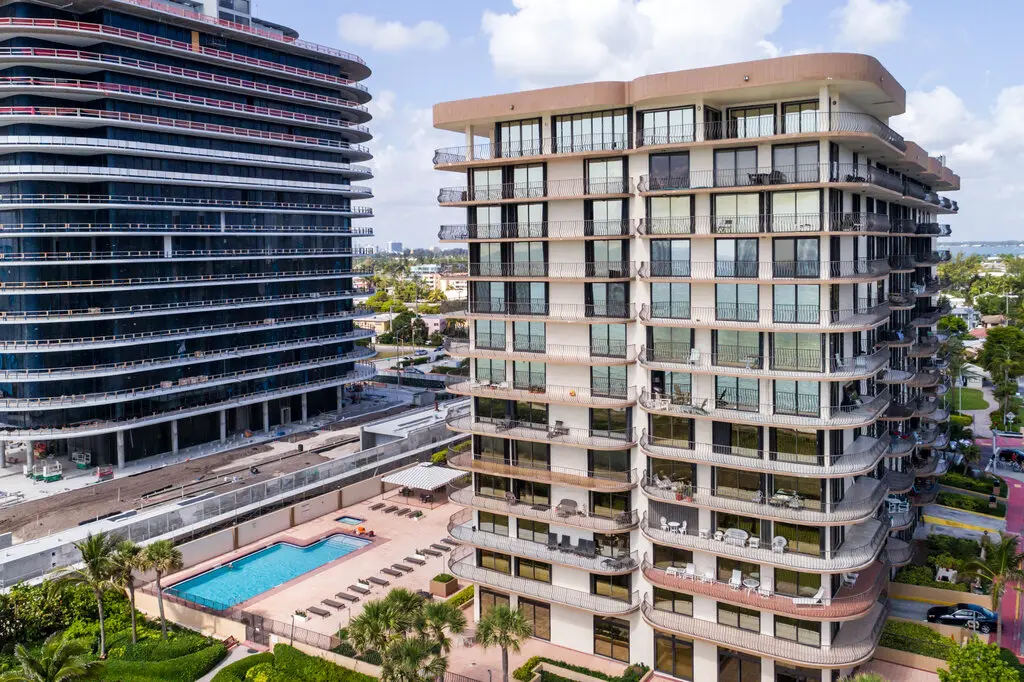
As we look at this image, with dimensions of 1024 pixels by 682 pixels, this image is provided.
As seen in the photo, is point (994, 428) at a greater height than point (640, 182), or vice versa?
point (640, 182)

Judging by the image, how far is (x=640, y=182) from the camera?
1606 inches

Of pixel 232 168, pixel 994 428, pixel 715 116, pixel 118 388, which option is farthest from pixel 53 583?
pixel 994 428

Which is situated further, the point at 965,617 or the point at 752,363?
the point at 965,617

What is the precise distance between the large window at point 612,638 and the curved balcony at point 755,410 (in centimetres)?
1213

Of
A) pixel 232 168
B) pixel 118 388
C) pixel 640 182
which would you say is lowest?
pixel 118 388

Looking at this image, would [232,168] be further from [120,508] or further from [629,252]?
[629,252]

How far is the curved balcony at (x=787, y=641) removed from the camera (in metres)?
36.9

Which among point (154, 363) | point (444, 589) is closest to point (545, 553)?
point (444, 589)

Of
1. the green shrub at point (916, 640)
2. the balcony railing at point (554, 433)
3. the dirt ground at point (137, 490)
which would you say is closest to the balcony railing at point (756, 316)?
the balcony railing at point (554, 433)

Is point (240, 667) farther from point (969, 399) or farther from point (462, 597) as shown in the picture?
point (969, 399)

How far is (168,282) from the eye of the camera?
80750 millimetres

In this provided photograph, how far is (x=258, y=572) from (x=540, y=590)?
79.9 feet

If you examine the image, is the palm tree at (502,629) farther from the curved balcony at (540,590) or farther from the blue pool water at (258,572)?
the blue pool water at (258,572)

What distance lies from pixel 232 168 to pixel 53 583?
174 ft
